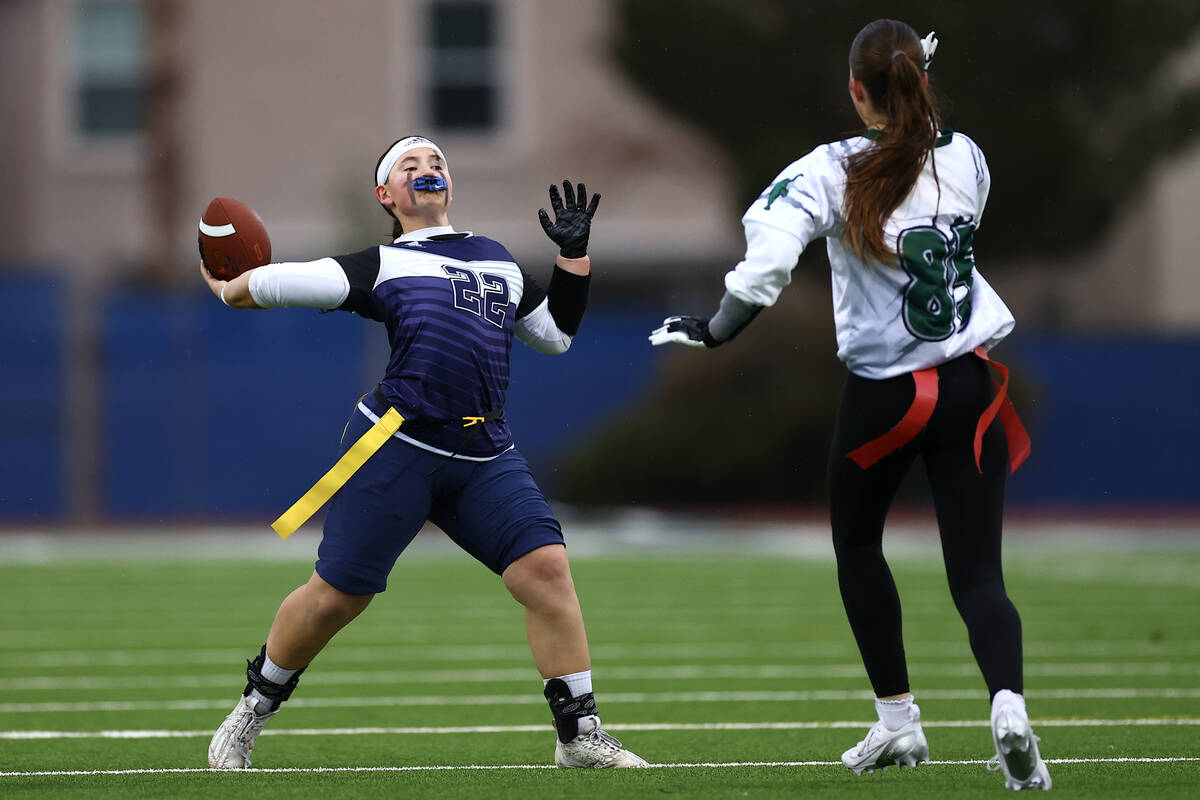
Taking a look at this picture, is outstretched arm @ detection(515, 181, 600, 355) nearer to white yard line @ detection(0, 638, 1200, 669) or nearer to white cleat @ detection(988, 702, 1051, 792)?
white cleat @ detection(988, 702, 1051, 792)

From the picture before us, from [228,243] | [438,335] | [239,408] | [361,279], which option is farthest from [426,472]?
[239,408]

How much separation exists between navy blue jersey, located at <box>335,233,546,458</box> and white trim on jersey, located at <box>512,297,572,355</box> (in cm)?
18

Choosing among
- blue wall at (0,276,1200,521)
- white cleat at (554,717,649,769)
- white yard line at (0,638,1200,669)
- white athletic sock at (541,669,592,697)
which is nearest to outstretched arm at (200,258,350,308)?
white athletic sock at (541,669,592,697)

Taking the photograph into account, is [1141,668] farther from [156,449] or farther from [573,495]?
[156,449]

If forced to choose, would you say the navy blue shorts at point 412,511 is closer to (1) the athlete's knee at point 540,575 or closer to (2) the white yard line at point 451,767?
(1) the athlete's knee at point 540,575

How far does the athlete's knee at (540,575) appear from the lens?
5516 millimetres

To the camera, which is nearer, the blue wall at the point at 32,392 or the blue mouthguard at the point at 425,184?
the blue mouthguard at the point at 425,184

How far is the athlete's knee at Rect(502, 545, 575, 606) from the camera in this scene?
5516mm

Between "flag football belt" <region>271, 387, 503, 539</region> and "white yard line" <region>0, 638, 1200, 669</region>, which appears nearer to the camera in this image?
"flag football belt" <region>271, 387, 503, 539</region>

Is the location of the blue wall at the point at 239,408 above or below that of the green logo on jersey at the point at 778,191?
below

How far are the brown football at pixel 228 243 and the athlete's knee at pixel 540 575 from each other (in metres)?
1.28

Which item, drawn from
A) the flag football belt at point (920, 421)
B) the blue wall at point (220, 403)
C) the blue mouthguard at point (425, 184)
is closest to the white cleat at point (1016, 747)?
the flag football belt at point (920, 421)

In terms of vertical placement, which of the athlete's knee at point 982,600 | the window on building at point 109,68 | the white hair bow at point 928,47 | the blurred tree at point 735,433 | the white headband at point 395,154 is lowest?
the blurred tree at point 735,433

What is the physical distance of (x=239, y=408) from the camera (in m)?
22.1
